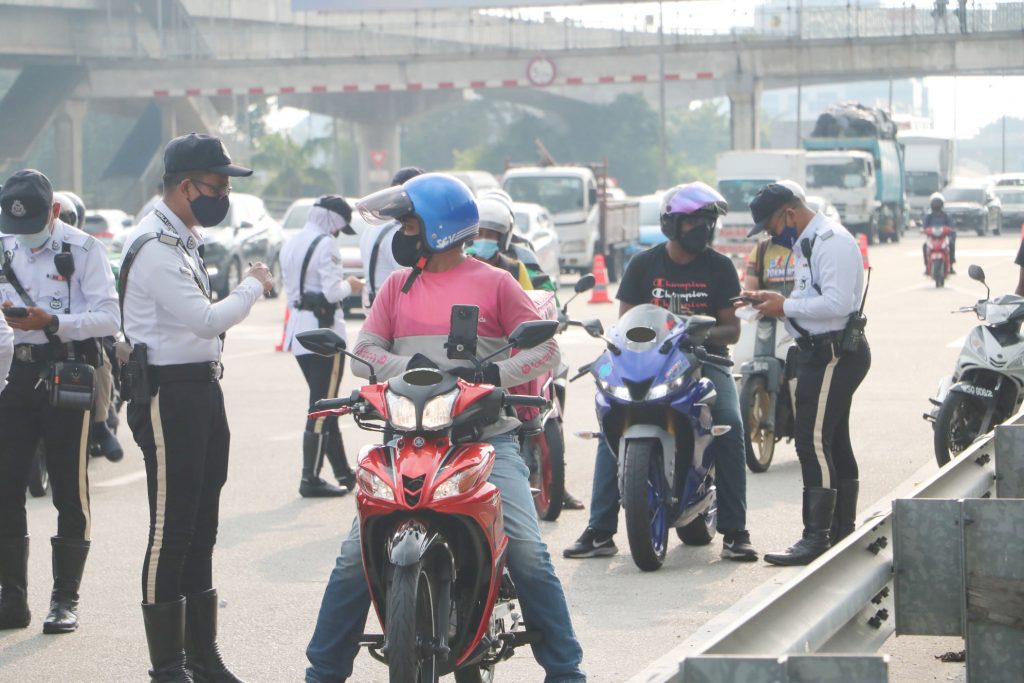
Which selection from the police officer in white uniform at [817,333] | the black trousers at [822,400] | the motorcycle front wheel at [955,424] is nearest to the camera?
the police officer in white uniform at [817,333]

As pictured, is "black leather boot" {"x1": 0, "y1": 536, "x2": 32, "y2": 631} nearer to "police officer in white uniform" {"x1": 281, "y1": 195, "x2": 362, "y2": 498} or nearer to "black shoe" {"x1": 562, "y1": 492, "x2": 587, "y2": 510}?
"police officer in white uniform" {"x1": 281, "y1": 195, "x2": 362, "y2": 498}

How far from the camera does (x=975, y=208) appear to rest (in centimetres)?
5109

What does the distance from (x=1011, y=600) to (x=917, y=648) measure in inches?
75.4

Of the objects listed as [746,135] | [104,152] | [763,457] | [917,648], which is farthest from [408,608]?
[104,152]

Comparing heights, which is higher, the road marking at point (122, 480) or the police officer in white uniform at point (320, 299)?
the police officer in white uniform at point (320, 299)

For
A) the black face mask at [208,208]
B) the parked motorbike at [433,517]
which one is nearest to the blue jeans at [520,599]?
the parked motorbike at [433,517]

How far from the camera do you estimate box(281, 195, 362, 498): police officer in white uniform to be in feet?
33.9

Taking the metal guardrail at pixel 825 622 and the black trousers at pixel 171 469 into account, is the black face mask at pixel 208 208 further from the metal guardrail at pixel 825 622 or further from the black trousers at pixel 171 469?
the metal guardrail at pixel 825 622

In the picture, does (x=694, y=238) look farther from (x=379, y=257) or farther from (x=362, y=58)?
(x=362, y=58)

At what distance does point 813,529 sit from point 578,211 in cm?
2409

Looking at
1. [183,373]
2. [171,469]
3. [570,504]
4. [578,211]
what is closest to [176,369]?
[183,373]

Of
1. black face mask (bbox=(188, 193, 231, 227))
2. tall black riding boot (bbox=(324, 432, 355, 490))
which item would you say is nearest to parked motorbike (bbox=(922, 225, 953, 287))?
tall black riding boot (bbox=(324, 432, 355, 490))

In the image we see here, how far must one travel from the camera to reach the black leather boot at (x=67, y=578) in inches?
275

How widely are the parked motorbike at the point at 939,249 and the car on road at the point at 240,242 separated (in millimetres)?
10766
